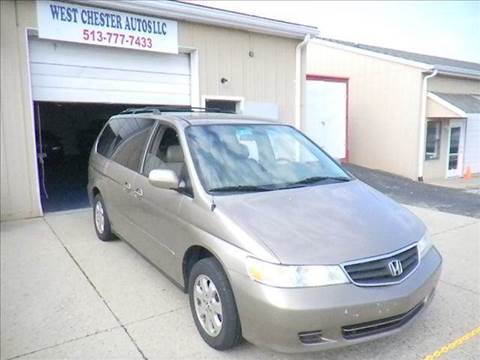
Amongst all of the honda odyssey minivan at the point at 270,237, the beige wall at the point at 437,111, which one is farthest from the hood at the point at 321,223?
the beige wall at the point at 437,111

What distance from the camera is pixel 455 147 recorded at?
51.6 ft

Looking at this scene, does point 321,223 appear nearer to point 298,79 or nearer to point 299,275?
point 299,275

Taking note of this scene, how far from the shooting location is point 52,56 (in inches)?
290

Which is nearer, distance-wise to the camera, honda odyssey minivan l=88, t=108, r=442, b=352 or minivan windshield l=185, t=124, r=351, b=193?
honda odyssey minivan l=88, t=108, r=442, b=352

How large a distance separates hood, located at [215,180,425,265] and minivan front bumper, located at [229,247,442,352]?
213mm

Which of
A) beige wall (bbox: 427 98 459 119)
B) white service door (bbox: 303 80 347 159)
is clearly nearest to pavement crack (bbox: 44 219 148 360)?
white service door (bbox: 303 80 347 159)

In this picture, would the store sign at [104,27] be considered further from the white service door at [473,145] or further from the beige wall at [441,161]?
the white service door at [473,145]

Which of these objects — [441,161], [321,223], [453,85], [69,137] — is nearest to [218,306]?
[321,223]

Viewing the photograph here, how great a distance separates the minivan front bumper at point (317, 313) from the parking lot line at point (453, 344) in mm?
515

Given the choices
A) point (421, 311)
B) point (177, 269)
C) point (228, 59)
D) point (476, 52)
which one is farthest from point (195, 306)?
point (228, 59)

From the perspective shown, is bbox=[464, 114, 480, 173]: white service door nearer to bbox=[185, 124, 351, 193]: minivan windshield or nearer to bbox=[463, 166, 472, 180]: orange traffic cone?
bbox=[463, 166, 472, 180]: orange traffic cone

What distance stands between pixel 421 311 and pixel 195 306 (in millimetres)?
1700

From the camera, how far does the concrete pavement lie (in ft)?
9.84

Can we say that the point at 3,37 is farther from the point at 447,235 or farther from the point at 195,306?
the point at 447,235
